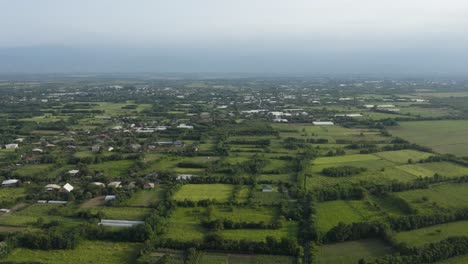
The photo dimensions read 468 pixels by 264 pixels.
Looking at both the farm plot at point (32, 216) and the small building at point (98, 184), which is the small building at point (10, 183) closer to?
the farm plot at point (32, 216)

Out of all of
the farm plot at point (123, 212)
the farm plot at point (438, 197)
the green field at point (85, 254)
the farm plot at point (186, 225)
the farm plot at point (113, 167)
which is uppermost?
the farm plot at point (438, 197)

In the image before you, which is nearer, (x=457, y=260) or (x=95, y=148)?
(x=457, y=260)

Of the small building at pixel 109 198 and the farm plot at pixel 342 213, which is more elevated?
the farm plot at pixel 342 213

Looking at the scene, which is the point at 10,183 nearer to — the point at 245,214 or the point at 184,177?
the point at 184,177

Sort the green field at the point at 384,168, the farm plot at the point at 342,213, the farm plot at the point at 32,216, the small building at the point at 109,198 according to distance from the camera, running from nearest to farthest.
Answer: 1. the farm plot at the point at 342,213
2. the farm plot at the point at 32,216
3. the small building at the point at 109,198
4. the green field at the point at 384,168

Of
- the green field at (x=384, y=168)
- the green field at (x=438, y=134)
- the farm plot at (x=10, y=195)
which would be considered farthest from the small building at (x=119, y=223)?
the green field at (x=438, y=134)

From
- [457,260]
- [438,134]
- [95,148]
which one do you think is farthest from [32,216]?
[438,134]

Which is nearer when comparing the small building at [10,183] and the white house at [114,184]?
the white house at [114,184]
